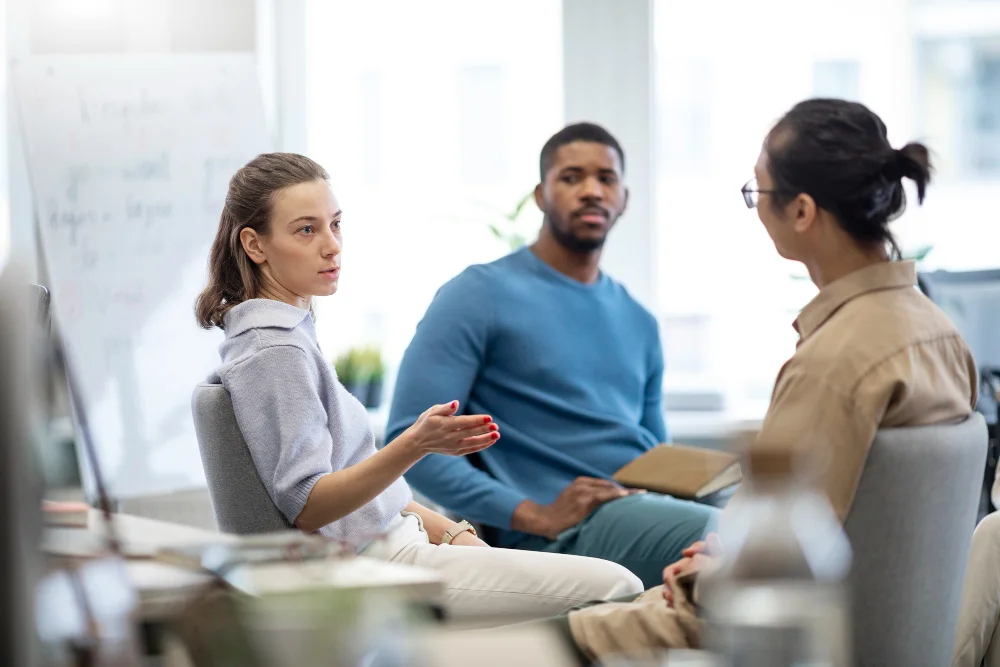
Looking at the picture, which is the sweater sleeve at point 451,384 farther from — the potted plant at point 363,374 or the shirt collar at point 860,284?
the potted plant at point 363,374

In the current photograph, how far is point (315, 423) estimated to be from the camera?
1575 mm

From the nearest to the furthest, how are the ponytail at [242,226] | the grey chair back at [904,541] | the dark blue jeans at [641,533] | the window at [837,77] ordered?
the grey chair back at [904,541]
the ponytail at [242,226]
the dark blue jeans at [641,533]
the window at [837,77]

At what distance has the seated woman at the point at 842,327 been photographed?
46.7 inches

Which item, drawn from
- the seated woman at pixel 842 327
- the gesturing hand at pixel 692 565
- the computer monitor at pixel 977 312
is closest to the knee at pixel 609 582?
the seated woman at pixel 842 327

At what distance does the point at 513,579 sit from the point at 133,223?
7.05 feet

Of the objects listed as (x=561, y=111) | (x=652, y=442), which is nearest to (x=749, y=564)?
(x=652, y=442)

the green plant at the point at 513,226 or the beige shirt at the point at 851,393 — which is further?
the green plant at the point at 513,226

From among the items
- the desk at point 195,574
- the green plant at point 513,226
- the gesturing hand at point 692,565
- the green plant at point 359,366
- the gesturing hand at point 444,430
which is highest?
the green plant at point 513,226

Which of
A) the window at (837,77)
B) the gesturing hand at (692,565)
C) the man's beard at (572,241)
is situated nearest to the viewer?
the gesturing hand at (692,565)

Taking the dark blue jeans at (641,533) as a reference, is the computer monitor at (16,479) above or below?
above

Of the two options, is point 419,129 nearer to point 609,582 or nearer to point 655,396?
point 655,396

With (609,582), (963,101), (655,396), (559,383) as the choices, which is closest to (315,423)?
(609,582)

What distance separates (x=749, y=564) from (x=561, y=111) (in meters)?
3.53

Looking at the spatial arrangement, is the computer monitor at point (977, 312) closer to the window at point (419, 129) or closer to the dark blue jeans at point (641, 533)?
the dark blue jeans at point (641, 533)
